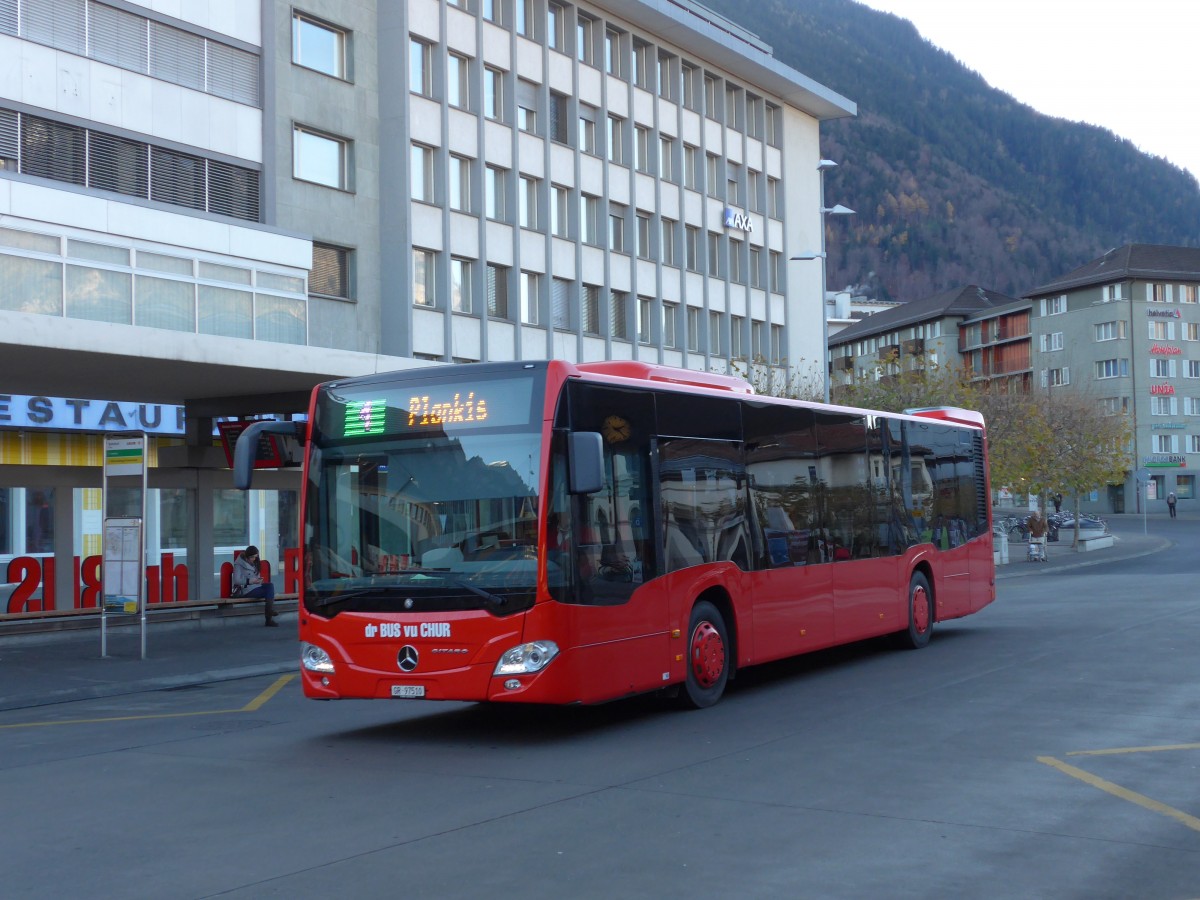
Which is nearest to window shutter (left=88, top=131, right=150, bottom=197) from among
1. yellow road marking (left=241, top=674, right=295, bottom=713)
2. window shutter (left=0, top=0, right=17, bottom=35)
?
window shutter (left=0, top=0, right=17, bottom=35)

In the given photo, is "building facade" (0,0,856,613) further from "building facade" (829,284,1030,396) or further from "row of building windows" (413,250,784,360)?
"building facade" (829,284,1030,396)

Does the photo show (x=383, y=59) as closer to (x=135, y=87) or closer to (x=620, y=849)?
(x=135, y=87)

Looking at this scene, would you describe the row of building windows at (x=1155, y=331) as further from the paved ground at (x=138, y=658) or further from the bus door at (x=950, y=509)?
the bus door at (x=950, y=509)

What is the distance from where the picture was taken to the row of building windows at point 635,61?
44.8 m

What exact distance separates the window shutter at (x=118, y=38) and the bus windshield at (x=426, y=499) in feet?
77.5

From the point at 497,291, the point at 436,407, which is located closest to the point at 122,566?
the point at 436,407

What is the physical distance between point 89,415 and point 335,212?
8194 mm

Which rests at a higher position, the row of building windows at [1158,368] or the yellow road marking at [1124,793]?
the row of building windows at [1158,368]

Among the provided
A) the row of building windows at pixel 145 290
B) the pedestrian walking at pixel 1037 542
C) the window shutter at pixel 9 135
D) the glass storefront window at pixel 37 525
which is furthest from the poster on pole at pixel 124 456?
the pedestrian walking at pixel 1037 542

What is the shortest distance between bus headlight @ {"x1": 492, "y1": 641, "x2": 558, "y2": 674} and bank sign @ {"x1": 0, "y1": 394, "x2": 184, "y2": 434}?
2500 cm

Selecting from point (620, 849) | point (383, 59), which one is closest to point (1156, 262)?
point (383, 59)

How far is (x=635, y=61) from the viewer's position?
163 feet

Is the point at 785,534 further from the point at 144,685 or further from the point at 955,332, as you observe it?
the point at 955,332

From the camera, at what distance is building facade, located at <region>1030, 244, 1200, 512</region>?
103688mm
